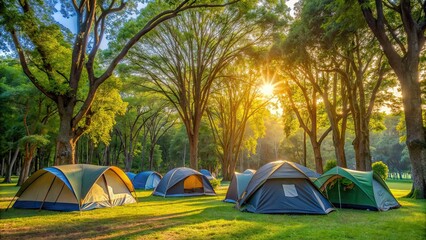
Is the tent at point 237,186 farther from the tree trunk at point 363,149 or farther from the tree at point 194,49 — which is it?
the tree trunk at point 363,149

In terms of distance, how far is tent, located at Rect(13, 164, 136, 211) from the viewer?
33.2 feet

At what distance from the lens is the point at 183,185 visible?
16.0 metres

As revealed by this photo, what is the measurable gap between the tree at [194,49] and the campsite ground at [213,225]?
10602 millimetres

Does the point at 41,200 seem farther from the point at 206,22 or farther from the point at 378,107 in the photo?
the point at 378,107

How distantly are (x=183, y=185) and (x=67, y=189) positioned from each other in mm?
6896

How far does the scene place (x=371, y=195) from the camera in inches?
374

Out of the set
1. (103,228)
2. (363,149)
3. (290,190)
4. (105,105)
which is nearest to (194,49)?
(105,105)

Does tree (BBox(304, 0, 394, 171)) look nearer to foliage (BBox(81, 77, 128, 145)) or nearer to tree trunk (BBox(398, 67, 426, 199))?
tree trunk (BBox(398, 67, 426, 199))

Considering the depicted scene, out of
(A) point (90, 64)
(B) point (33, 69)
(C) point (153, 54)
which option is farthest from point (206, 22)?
(B) point (33, 69)

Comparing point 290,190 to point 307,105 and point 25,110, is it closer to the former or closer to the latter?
point 307,105

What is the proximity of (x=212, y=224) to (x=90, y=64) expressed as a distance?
9.25 m

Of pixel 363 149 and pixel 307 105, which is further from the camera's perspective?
pixel 307 105

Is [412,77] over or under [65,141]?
over

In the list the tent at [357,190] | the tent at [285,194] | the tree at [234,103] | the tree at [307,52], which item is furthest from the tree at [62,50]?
the tree at [234,103]
